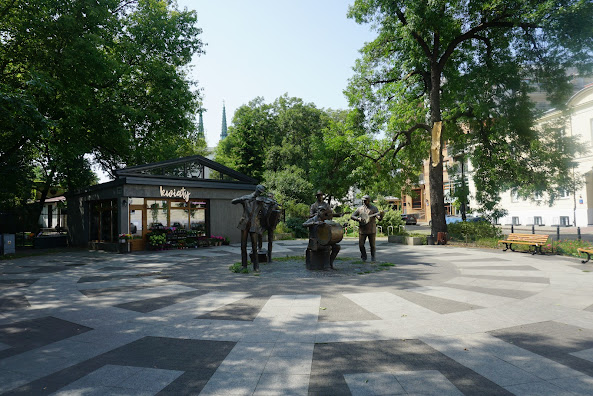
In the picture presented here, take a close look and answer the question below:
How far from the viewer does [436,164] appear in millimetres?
18516

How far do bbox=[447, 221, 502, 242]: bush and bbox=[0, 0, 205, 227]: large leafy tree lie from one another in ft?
61.5

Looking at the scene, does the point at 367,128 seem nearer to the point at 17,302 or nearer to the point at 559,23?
the point at 559,23

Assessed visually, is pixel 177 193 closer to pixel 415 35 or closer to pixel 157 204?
pixel 157 204

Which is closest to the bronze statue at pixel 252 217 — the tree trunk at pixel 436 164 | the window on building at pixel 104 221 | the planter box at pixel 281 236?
the tree trunk at pixel 436 164

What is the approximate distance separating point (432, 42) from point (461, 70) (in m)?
2.55

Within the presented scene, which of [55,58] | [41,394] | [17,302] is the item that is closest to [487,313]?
[41,394]

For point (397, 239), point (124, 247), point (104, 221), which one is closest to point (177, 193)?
point (124, 247)

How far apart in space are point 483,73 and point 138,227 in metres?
20.7

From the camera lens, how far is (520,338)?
4512mm

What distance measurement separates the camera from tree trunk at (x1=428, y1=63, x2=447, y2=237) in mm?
18094

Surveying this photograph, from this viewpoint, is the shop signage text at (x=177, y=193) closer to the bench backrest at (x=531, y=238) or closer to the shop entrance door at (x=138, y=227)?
the shop entrance door at (x=138, y=227)

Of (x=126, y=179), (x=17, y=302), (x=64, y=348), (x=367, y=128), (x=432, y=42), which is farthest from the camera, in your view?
(x=367, y=128)

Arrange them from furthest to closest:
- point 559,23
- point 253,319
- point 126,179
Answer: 1. point 126,179
2. point 559,23
3. point 253,319

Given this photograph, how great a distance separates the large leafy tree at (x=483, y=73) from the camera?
599 inches
